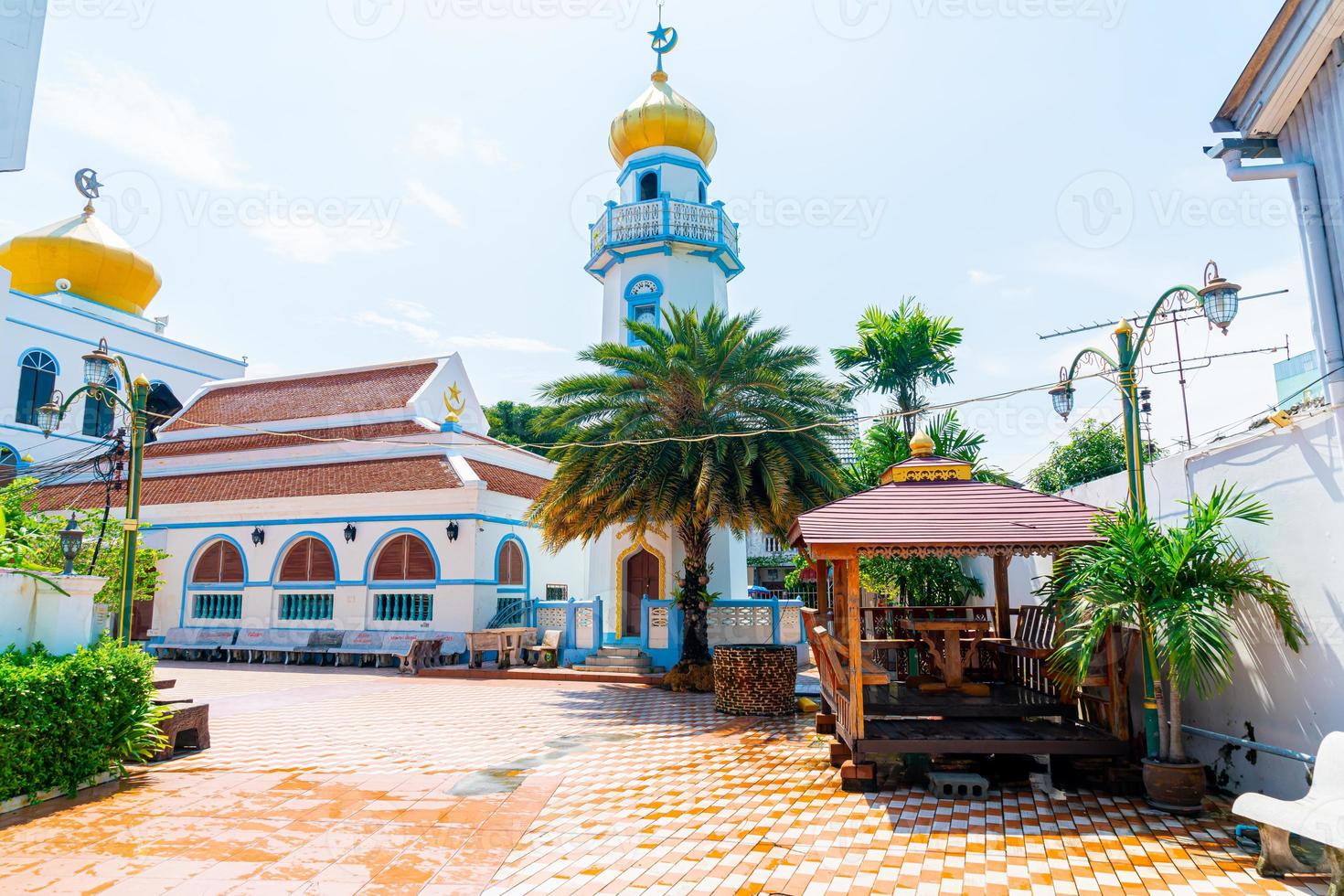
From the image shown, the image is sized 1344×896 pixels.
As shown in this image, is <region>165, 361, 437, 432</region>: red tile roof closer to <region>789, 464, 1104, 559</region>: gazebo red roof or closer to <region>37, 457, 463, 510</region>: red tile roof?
<region>37, 457, 463, 510</region>: red tile roof

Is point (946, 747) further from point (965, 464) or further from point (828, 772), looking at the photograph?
Answer: point (965, 464)

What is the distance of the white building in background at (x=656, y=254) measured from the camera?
18578 millimetres

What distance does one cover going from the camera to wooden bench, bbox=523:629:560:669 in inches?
703

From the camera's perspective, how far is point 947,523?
25.2ft

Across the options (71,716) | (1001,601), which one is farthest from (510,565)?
(71,716)

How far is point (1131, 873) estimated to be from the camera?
5.14m

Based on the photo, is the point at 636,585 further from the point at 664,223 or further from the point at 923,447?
the point at 923,447

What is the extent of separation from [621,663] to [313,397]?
41.5 ft

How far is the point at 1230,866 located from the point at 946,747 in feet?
7.38

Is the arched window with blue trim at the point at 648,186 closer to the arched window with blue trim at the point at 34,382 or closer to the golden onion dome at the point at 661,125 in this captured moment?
the golden onion dome at the point at 661,125

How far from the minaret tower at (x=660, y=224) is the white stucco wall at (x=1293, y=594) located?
14.1 meters

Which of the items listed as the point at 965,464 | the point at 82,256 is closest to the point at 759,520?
the point at 965,464

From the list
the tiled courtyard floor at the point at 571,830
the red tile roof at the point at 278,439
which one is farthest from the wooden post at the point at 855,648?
the red tile roof at the point at 278,439

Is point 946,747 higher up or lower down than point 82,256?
lower down
